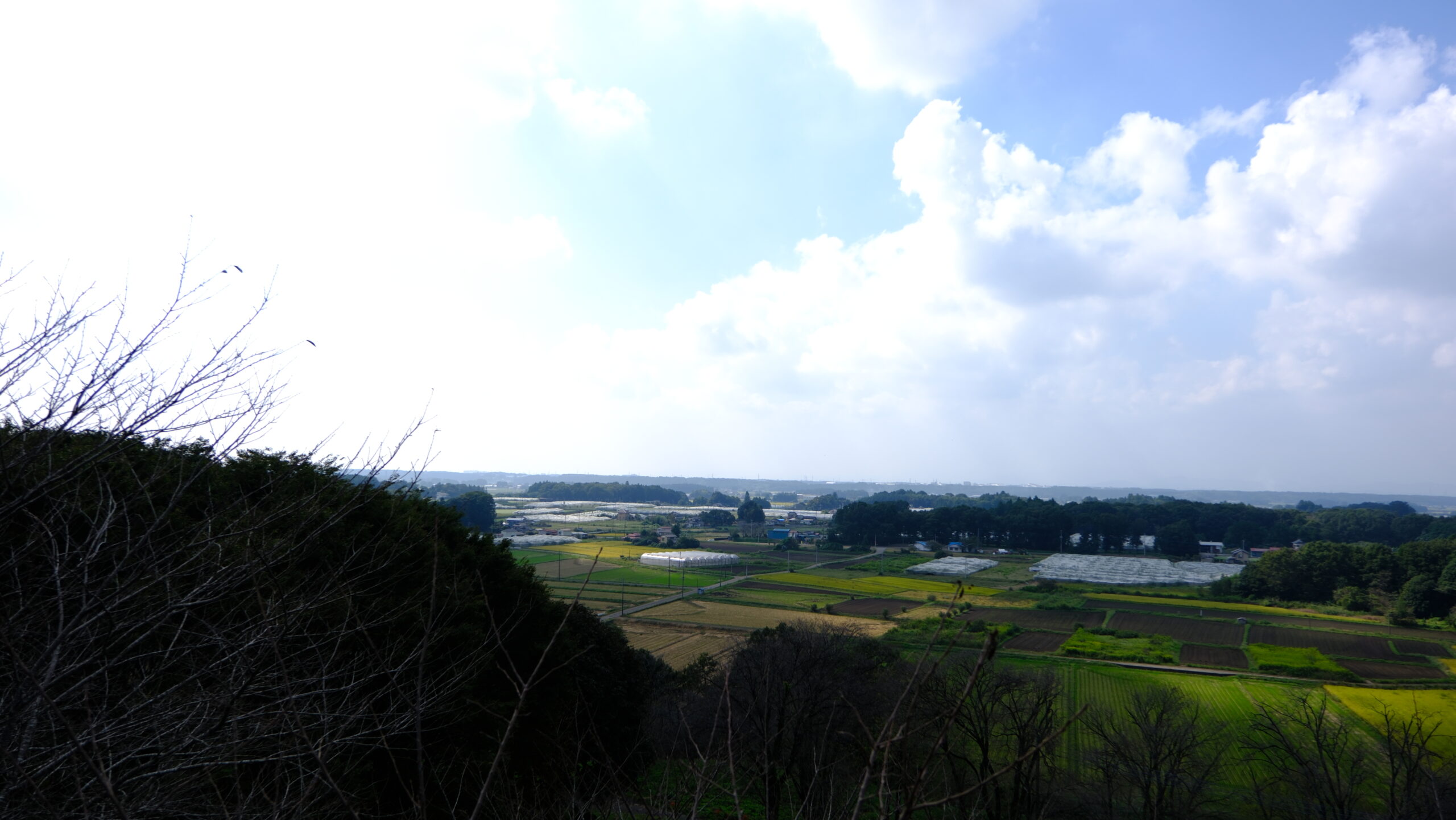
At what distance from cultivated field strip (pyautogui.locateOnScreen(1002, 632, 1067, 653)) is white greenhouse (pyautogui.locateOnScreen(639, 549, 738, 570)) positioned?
2823 cm

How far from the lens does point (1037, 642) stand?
33.1 meters

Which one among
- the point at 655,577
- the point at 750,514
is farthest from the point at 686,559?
the point at 750,514

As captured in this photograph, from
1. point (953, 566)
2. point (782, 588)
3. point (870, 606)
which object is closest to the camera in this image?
point (870, 606)

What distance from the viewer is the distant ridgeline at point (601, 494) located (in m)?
158

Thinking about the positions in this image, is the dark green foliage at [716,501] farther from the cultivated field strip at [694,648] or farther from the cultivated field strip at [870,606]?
the cultivated field strip at [694,648]

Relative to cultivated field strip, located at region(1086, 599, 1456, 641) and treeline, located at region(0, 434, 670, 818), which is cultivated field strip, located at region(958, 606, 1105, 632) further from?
treeline, located at region(0, 434, 670, 818)

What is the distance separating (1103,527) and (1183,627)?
41.8 meters

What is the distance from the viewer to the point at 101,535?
4.26 metres

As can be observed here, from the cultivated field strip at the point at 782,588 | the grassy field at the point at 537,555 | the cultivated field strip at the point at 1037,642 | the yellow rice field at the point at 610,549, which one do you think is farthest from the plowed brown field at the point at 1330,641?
the grassy field at the point at 537,555

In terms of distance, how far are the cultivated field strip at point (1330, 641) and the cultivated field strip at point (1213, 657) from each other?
11.0 feet

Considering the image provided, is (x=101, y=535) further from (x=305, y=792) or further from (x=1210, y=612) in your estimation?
(x=1210, y=612)

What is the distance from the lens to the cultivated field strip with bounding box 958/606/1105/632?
121ft

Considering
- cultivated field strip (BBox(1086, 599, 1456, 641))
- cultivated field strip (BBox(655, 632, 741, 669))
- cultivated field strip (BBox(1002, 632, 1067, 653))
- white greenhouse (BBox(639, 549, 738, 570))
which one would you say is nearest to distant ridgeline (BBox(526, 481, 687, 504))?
white greenhouse (BBox(639, 549, 738, 570))

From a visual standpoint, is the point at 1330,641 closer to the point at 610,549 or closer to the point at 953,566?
the point at 953,566
